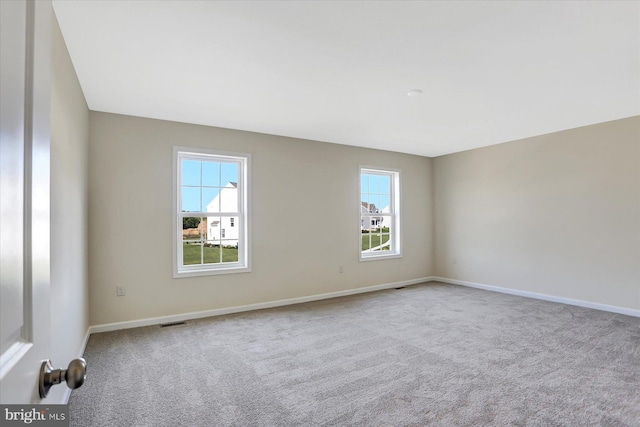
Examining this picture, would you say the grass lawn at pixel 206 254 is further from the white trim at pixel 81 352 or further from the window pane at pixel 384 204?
the window pane at pixel 384 204

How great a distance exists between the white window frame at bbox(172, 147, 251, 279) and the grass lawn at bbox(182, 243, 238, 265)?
5cm

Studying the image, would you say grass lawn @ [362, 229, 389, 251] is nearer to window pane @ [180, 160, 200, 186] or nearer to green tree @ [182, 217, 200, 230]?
green tree @ [182, 217, 200, 230]

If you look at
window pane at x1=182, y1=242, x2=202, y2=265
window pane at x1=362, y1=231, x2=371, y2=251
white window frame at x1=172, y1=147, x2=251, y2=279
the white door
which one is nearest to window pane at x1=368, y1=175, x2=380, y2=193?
window pane at x1=362, y1=231, x2=371, y2=251

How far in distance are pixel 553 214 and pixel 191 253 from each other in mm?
5066

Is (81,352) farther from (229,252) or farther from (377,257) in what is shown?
(377,257)

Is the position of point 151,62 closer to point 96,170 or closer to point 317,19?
point 317,19

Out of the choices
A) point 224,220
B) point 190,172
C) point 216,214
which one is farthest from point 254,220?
point 190,172

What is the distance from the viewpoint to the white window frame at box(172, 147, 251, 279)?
13.4ft

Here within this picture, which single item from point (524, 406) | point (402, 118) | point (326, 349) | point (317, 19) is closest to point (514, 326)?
point (524, 406)

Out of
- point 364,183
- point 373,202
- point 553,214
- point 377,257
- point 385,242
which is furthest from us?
point 385,242

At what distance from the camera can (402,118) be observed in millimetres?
4090

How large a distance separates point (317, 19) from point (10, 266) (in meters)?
2.08

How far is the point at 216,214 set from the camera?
441 centimetres

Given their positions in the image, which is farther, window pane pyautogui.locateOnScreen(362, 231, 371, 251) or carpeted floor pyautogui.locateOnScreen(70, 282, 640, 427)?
window pane pyautogui.locateOnScreen(362, 231, 371, 251)
